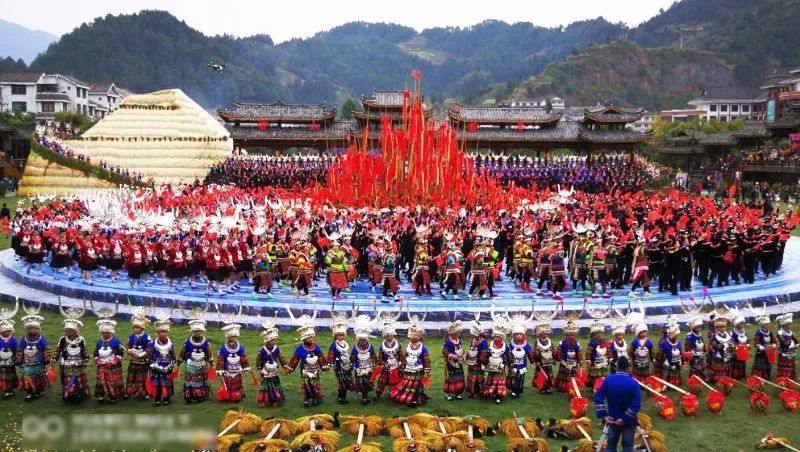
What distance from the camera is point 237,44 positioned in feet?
445

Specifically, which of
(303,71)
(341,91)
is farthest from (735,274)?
(303,71)

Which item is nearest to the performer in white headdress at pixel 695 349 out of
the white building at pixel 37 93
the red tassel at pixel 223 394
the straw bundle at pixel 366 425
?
the straw bundle at pixel 366 425

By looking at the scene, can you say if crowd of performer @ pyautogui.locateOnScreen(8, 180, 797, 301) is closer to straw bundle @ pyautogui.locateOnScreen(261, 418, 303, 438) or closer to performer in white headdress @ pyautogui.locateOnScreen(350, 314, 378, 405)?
performer in white headdress @ pyautogui.locateOnScreen(350, 314, 378, 405)

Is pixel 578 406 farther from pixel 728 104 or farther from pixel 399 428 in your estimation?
pixel 728 104

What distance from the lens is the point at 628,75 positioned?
103062 millimetres

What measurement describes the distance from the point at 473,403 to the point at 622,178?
2777 cm

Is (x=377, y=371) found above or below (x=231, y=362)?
below

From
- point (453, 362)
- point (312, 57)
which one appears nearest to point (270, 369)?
point (453, 362)

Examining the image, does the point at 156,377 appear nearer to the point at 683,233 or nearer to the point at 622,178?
the point at 683,233

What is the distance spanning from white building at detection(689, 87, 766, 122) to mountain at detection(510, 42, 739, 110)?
20.3m

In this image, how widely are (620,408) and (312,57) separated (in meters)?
155

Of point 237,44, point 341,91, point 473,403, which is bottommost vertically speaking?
point 473,403

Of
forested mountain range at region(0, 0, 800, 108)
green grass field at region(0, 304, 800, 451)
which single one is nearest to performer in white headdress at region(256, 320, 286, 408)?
green grass field at region(0, 304, 800, 451)

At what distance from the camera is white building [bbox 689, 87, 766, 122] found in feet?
243
